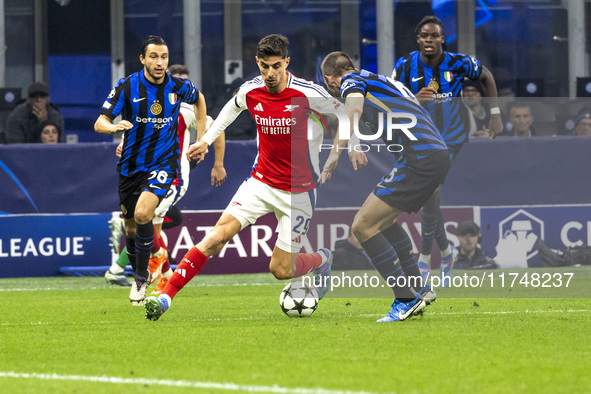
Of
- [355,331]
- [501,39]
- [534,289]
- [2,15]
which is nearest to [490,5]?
[501,39]

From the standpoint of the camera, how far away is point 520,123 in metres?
12.6

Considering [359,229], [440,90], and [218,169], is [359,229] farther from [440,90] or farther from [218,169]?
[440,90]

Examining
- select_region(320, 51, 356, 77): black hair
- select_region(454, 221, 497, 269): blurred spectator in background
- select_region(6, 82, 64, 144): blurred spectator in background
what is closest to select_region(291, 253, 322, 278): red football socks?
select_region(320, 51, 356, 77): black hair

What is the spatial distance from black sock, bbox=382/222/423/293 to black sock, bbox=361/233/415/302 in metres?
0.15

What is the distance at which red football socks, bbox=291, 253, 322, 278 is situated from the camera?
7.68 metres

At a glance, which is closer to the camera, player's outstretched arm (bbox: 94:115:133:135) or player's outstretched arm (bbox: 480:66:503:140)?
player's outstretched arm (bbox: 94:115:133:135)

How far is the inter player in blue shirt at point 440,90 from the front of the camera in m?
9.54

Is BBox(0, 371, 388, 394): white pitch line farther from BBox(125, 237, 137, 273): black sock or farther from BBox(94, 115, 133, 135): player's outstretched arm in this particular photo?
BBox(125, 237, 137, 273): black sock

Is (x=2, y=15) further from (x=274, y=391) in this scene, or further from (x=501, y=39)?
(x=274, y=391)

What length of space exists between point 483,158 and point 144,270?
4384 millimetres

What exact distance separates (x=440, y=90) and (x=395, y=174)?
264cm

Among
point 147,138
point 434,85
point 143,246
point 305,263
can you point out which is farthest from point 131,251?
point 434,85

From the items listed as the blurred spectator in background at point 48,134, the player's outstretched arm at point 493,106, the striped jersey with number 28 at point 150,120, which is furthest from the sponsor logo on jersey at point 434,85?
the blurred spectator in background at point 48,134

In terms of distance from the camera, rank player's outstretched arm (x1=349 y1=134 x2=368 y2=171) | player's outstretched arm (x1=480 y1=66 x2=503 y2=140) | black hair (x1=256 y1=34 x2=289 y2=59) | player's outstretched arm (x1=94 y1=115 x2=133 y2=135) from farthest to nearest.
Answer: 1. player's outstretched arm (x1=480 y1=66 x2=503 y2=140)
2. player's outstretched arm (x1=94 y1=115 x2=133 y2=135)
3. black hair (x1=256 y1=34 x2=289 y2=59)
4. player's outstretched arm (x1=349 y1=134 x2=368 y2=171)
